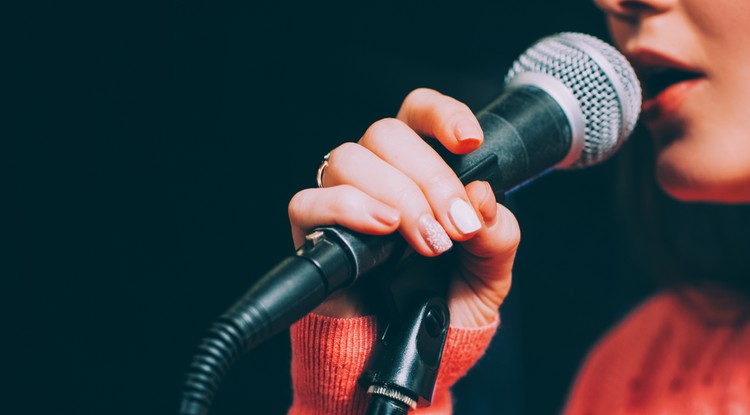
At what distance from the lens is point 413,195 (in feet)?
1.84

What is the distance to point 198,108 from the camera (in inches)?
53.0

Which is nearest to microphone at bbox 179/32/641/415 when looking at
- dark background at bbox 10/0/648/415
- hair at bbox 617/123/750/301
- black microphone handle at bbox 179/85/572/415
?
black microphone handle at bbox 179/85/572/415

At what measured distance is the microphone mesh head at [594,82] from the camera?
0.71 meters

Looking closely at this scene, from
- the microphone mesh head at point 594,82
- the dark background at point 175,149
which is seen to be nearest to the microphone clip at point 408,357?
the microphone mesh head at point 594,82

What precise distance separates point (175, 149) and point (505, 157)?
88cm

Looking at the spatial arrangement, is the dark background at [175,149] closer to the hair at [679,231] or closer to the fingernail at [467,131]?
the hair at [679,231]

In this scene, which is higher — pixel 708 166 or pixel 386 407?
A: pixel 386 407

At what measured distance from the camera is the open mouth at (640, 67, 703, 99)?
2.88ft

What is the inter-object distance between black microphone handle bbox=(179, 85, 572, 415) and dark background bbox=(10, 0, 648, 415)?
55 cm

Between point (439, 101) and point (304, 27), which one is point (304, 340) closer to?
→ point (439, 101)

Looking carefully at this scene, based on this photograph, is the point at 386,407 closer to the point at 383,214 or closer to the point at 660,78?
the point at 383,214

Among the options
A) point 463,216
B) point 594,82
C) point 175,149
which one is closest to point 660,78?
point 594,82

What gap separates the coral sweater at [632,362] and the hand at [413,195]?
0.05 meters

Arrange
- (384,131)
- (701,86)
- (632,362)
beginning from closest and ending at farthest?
(384,131), (701,86), (632,362)
